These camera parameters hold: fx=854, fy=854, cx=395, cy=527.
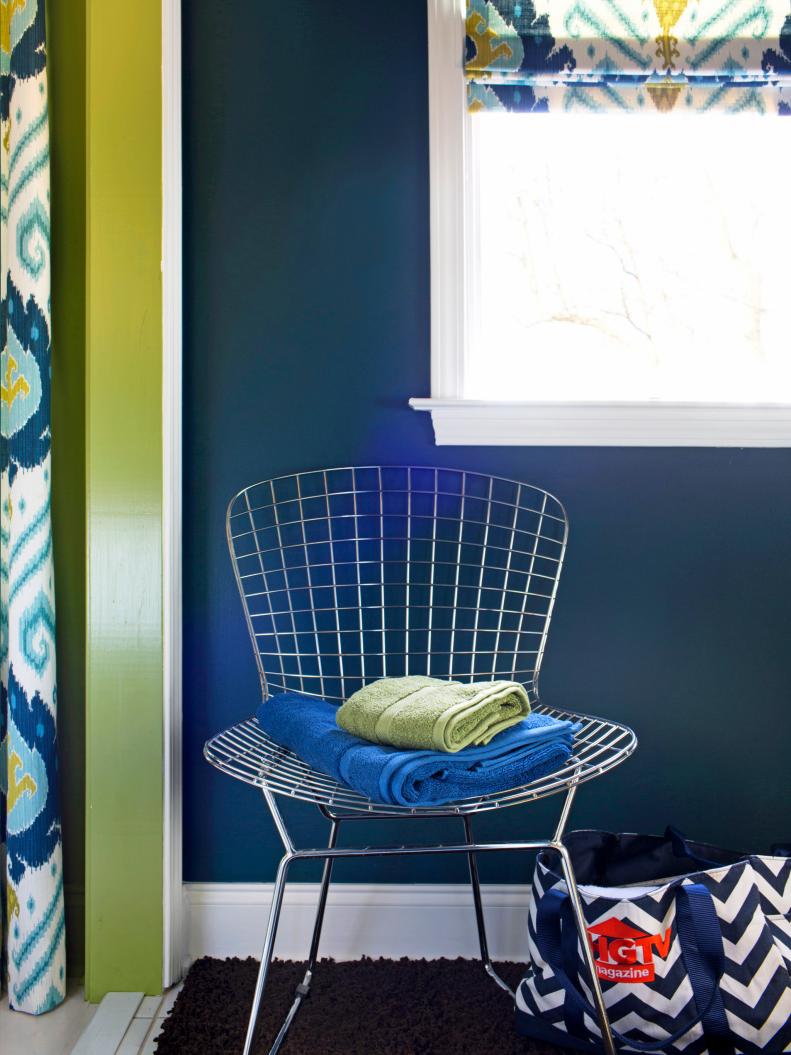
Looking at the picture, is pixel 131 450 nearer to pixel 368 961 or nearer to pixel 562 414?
pixel 562 414

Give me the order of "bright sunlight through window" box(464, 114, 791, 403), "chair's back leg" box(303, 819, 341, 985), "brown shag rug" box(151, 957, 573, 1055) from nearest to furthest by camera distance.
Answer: "brown shag rug" box(151, 957, 573, 1055)
"chair's back leg" box(303, 819, 341, 985)
"bright sunlight through window" box(464, 114, 791, 403)

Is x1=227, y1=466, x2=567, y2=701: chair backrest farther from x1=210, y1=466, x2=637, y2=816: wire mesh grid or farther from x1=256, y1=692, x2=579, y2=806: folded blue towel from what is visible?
x1=256, y1=692, x2=579, y2=806: folded blue towel

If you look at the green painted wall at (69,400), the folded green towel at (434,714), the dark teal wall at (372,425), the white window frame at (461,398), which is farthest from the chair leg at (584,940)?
the green painted wall at (69,400)

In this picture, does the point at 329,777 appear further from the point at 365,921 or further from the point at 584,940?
the point at 365,921

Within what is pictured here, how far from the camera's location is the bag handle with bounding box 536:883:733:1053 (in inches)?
50.0

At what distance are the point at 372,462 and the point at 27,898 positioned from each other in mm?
1030

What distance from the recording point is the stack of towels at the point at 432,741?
1.13m

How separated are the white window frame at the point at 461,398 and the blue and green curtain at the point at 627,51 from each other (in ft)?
0.19

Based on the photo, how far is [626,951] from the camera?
1308mm

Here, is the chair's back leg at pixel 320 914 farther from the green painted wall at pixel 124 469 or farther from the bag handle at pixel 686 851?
the bag handle at pixel 686 851

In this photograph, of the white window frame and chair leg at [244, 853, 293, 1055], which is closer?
chair leg at [244, 853, 293, 1055]

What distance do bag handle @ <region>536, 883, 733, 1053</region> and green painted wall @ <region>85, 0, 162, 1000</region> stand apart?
0.76 meters

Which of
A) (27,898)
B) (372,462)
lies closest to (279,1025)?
(27,898)

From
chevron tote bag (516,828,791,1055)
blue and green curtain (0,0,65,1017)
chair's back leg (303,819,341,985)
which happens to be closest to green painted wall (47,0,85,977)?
blue and green curtain (0,0,65,1017)
